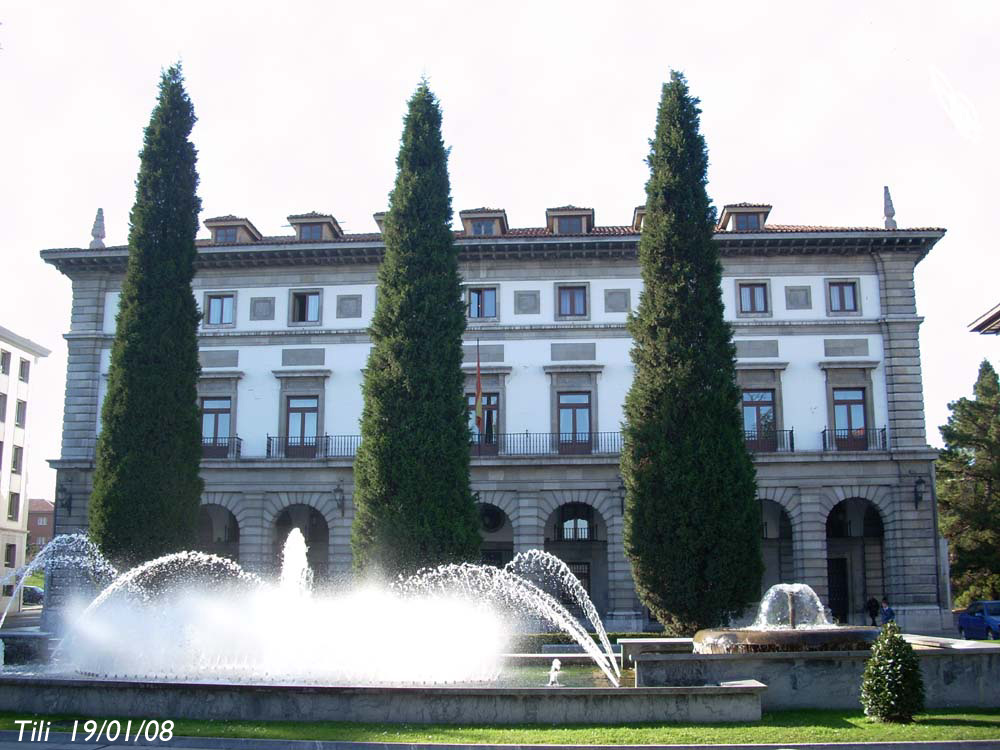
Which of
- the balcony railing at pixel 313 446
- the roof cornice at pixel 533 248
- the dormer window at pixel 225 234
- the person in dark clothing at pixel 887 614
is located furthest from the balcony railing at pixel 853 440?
the dormer window at pixel 225 234

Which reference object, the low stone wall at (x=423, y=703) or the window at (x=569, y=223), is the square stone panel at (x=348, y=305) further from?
the low stone wall at (x=423, y=703)

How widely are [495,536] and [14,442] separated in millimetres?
A: 43045

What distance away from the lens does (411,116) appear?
2894 cm

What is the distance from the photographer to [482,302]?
119ft

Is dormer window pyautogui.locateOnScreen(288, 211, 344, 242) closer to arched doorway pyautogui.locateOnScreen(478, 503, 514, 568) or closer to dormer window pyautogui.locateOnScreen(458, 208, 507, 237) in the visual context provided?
dormer window pyautogui.locateOnScreen(458, 208, 507, 237)

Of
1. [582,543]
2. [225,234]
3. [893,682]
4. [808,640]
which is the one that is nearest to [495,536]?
[582,543]

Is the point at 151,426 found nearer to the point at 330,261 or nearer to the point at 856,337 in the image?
the point at 330,261

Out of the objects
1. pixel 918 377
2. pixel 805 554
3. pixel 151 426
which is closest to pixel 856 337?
pixel 918 377

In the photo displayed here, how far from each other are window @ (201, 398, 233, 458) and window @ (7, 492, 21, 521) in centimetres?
3493

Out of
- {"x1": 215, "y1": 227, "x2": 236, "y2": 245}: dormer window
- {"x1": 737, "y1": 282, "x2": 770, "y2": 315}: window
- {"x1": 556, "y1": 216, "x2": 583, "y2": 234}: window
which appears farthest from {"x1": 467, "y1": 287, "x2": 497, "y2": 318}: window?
{"x1": 215, "y1": 227, "x2": 236, "y2": 245}: dormer window

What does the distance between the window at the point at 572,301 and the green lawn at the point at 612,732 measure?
79.6 feet

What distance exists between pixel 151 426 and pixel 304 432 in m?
8.78

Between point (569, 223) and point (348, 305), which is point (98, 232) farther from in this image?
point (569, 223)

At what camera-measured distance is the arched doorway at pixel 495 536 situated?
3662 centimetres
